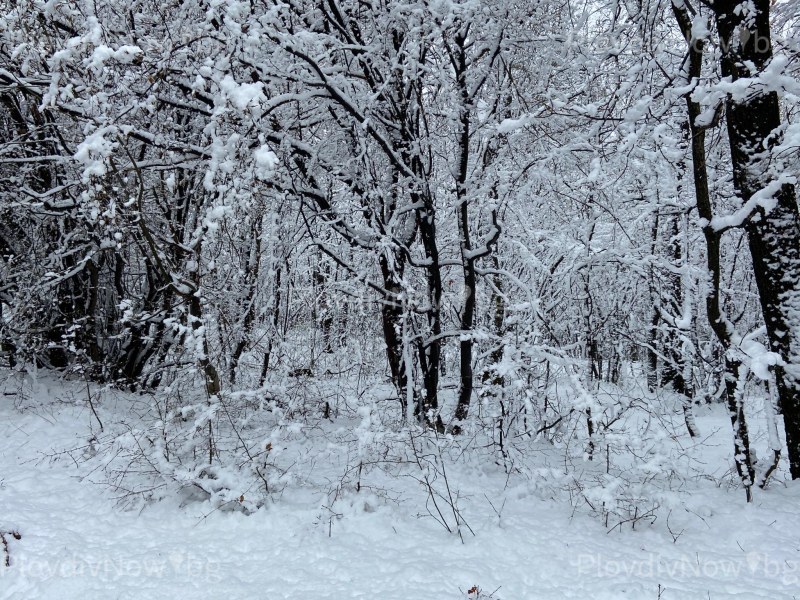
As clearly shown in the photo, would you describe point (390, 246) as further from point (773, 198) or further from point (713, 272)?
point (773, 198)

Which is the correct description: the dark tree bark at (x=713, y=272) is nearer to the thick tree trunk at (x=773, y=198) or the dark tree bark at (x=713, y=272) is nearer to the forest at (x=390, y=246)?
the forest at (x=390, y=246)

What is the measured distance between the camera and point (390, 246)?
18.1ft

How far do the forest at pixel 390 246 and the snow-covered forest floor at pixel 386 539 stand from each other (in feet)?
0.15

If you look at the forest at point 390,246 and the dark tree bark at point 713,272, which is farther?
the dark tree bark at point 713,272

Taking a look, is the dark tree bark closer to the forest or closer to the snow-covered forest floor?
the forest

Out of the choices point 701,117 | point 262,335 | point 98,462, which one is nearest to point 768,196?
point 701,117

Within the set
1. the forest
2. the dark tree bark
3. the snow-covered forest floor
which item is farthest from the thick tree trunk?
the snow-covered forest floor

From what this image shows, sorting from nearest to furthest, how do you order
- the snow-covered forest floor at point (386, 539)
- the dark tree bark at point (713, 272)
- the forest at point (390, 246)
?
the snow-covered forest floor at point (386, 539) < the forest at point (390, 246) < the dark tree bark at point (713, 272)

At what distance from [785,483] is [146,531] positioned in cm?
499

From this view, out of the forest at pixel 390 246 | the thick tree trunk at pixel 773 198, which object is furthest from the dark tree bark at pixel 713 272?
the thick tree trunk at pixel 773 198

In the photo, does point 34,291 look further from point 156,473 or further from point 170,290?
point 156,473

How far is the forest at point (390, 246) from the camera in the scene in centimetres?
389

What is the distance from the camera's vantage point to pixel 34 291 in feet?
22.1

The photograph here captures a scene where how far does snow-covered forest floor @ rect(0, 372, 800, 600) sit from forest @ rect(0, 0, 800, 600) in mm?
45
